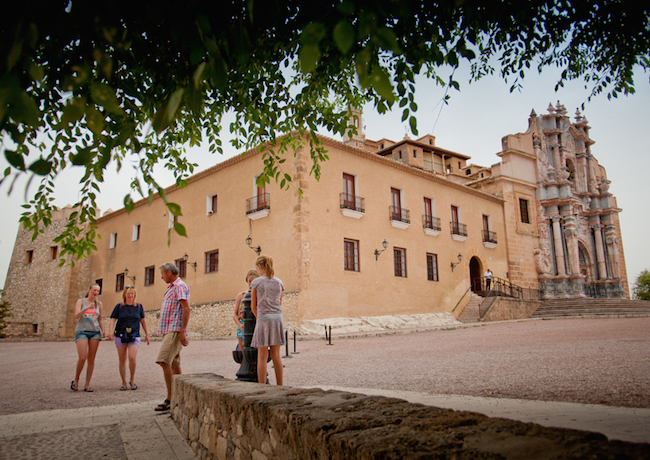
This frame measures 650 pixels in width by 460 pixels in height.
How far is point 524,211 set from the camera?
26.5 metres

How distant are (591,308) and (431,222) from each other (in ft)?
27.1

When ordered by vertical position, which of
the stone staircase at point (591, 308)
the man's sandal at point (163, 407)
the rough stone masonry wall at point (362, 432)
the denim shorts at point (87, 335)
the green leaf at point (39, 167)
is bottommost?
the man's sandal at point (163, 407)

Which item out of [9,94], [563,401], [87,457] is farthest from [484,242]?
[9,94]

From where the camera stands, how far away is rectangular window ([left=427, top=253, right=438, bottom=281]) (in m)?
20.4

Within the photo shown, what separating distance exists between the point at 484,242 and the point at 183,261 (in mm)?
14677

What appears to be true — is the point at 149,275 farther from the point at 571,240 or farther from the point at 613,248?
the point at 613,248

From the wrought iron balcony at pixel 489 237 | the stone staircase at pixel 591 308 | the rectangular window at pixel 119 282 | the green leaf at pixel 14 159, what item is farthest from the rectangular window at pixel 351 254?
the green leaf at pixel 14 159

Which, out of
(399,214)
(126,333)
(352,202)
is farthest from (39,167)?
(399,214)

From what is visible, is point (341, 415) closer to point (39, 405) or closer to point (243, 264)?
point (39, 405)

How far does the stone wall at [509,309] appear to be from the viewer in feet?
65.3

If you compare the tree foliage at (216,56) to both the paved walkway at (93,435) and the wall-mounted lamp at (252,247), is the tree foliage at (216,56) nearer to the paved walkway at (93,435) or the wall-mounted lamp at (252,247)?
the paved walkway at (93,435)

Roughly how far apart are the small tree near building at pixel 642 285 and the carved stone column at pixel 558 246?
38.5 meters

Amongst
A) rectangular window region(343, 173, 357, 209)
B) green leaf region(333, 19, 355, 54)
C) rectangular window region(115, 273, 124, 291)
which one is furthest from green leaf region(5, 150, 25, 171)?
rectangular window region(115, 273, 124, 291)

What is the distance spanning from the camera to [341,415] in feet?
6.50
